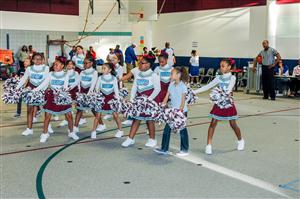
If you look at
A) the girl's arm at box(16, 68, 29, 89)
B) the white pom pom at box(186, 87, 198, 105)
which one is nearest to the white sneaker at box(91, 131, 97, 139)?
the girl's arm at box(16, 68, 29, 89)

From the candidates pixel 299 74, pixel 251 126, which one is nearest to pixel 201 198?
pixel 251 126

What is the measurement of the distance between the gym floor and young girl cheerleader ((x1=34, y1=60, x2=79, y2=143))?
0.28 metres

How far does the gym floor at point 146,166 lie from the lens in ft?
12.5

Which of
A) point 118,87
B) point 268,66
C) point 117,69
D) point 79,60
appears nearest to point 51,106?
point 118,87

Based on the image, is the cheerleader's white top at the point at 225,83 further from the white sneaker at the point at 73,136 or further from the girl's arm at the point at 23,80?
the girl's arm at the point at 23,80

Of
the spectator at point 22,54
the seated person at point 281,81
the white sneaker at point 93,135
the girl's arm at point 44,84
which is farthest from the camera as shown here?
the spectator at point 22,54

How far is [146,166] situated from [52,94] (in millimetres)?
1840

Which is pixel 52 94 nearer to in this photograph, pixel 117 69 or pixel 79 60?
pixel 117 69

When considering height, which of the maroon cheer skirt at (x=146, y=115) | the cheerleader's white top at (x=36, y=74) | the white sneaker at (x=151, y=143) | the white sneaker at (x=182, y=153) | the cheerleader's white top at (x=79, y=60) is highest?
the cheerleader's white top at (x=79, y=60)

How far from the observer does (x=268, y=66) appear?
Result: 35.0 ft

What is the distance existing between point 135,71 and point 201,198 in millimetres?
2454

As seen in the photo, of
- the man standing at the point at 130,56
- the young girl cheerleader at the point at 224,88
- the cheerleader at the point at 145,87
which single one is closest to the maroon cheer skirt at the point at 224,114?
the young girl cheerleader at the point at 224,88

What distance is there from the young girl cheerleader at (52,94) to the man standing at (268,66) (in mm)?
6361

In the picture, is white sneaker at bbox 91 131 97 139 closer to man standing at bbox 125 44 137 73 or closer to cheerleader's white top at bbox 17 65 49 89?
cheerleader's white top at bbox 17 65 49 89
